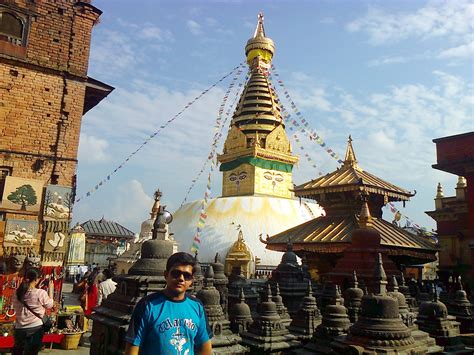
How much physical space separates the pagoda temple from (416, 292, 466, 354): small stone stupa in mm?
5303

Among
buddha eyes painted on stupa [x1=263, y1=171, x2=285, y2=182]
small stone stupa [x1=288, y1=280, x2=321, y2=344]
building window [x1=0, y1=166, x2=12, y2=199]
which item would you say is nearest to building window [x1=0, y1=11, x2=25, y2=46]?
building window [x1=0, y1=166, x2=12, y2=199]

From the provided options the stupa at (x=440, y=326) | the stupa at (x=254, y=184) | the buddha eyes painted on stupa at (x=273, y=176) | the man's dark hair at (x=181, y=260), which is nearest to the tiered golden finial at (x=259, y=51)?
the stupa at (x=254, y=184)

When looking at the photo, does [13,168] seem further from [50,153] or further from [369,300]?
[369,300]

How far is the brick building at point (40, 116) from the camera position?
8.95 meters

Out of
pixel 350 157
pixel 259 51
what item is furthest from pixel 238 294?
pixel 259 51

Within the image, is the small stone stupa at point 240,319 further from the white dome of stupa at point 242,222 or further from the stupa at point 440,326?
the white dome of stupa at point 242,222

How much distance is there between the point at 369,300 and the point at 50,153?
26.1 feet

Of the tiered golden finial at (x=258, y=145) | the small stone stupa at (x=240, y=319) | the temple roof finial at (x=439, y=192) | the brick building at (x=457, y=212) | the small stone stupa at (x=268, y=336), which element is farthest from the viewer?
the tiered golden finial at (x=258, y=145)

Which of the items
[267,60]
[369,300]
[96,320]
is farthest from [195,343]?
[267,60]

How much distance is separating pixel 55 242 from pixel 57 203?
35.0 inches

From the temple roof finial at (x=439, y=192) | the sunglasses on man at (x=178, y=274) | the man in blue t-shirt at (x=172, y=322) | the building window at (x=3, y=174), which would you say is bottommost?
the man in blue t-shirt at (x=172, y=322)

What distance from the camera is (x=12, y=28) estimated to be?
31.1 feet

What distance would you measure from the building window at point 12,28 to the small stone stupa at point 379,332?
948 centimetres

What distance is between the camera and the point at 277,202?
2686 centimetres
